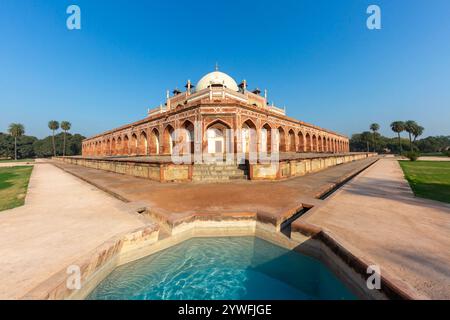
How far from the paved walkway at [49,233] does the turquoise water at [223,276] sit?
761mm

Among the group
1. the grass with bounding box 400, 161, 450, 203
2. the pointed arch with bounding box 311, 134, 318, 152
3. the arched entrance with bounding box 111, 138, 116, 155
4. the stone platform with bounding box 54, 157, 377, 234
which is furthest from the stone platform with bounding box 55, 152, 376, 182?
the arched entrance with bounding box 111, 138, 116, 155

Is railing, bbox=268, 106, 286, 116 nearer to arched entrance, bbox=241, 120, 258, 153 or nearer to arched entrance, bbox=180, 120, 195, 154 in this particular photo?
arched entrance, bbox=241, 120, 258, 153

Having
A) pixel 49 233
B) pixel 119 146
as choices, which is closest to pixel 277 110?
pixel 119 146

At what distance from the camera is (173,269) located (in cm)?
332

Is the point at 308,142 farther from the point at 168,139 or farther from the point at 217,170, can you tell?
the point at 217,170

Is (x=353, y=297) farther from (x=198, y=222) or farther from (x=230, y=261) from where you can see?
(x=198, y=222)

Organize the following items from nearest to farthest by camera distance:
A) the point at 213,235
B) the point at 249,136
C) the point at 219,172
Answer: the point at 213,235, the point at 219,172, the point at 249,136

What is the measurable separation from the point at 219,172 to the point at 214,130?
940 centimetres

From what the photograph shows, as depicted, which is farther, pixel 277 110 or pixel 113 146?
pixel 277 110

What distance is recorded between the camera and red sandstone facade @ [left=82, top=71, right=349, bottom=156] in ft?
50.4

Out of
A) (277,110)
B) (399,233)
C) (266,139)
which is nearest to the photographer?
(399,233)

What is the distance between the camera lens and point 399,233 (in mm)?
3371

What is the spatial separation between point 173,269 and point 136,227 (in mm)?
1269
